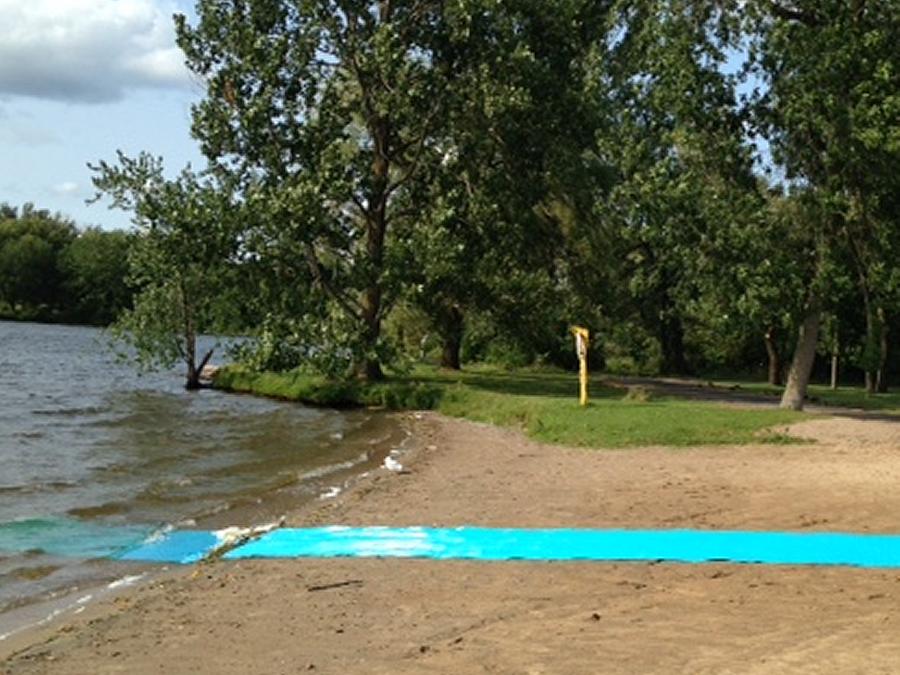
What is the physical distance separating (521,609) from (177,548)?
15.7 ft

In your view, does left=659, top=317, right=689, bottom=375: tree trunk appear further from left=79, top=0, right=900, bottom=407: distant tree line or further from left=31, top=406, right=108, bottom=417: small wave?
left=31, top=406, right=108, bottom=417: small wave

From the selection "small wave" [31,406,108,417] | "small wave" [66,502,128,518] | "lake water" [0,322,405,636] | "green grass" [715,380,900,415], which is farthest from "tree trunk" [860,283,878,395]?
"small wave" [31,406,108,417]

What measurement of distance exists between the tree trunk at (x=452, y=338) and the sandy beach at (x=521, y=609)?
75.9 ft

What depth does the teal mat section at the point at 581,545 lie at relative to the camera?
9.91 metres

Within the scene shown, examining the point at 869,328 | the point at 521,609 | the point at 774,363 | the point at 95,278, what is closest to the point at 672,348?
the point at 774,363

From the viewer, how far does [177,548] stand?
11.2m

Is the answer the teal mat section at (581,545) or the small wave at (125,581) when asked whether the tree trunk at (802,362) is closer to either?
the teal mat section at (581,545)

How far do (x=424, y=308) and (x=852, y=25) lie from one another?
16.3 m

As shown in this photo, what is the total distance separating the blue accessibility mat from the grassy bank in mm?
9121

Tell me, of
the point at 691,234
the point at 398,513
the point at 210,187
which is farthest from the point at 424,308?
the point at 398,513

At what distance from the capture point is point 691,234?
23234mm

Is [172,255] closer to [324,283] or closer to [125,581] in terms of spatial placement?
[324,283]

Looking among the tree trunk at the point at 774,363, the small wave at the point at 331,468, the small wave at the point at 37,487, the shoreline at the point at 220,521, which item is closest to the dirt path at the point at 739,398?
the tree trunk at the point at 774,363

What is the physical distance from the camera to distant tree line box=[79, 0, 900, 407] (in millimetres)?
22062
